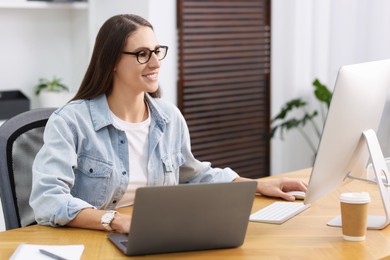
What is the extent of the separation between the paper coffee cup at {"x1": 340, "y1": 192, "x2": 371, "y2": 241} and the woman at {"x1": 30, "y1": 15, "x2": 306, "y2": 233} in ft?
1.41

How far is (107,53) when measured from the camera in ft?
7.47

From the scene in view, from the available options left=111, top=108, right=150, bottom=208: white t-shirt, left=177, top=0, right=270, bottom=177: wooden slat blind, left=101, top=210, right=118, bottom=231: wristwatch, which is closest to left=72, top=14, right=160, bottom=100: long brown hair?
left=111, top=108, right=150, bottom=208: white t-shirt

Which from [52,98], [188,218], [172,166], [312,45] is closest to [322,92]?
[312,45]

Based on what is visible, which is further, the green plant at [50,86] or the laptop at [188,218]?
the green plant at [50,86]

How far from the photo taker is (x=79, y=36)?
4215 mm

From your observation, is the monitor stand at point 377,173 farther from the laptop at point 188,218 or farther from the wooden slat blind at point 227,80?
the wooden slat blind at point 227,80

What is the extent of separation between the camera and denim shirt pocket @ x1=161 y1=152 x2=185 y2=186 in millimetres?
2354

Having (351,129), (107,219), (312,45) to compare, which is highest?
(312,45)

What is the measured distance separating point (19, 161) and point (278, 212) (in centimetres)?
80

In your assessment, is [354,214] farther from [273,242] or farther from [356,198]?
[273,242]

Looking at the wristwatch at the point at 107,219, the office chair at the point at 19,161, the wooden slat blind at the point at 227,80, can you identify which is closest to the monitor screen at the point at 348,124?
the wristwatch at the point at 107,219

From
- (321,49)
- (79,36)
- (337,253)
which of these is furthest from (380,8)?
(337,253)

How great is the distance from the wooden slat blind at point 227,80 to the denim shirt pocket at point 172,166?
6.56 feet

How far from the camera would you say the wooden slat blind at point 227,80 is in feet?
14.6
